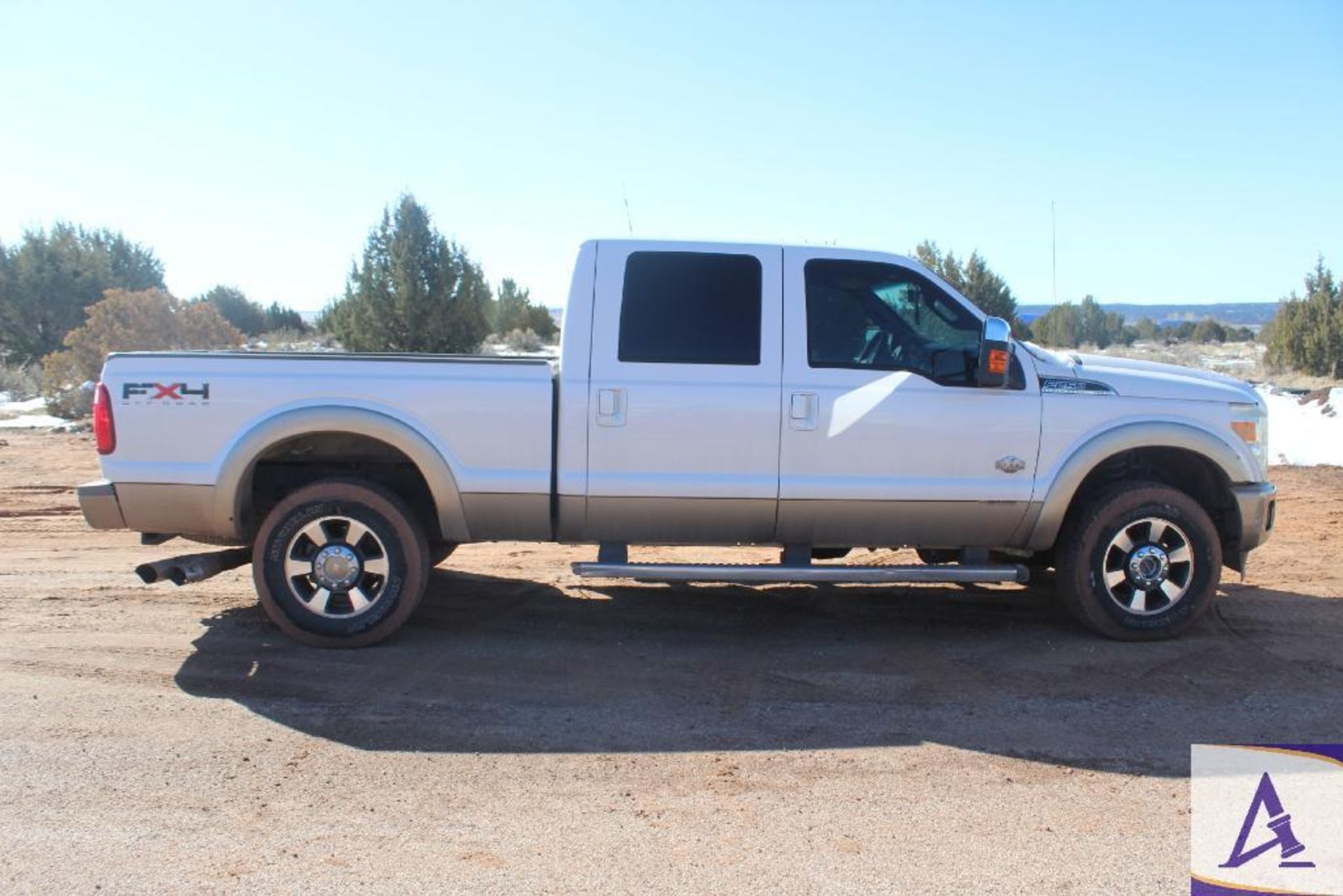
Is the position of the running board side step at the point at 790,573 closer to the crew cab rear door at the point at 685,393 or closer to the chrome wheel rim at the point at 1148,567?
the crew cab rear door at the point at 685,393

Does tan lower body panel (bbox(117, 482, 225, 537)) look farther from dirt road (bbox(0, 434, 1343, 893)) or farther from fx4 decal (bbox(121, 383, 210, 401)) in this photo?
dirt road (bbox(0, 434, 1343, 893))

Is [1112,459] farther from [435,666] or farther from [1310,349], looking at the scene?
[1310,349]

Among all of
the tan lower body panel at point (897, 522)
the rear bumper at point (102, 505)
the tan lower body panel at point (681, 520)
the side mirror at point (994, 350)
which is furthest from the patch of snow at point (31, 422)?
the side mirror at point (994, 350)

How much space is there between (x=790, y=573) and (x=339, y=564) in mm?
2467

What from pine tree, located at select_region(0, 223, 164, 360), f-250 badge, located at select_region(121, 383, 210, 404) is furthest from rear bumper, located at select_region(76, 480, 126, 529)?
pine tree, located at select_region(0, 223, 164, 360)

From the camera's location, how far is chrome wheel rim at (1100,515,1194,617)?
6070 millimetres

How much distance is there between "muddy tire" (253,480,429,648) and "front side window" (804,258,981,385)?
8.17 feet

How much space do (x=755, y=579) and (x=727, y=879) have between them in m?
2.46

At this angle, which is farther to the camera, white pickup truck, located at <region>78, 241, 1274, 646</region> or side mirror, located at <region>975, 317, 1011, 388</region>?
white pickup truck, located at <region>78, 241, 1274, 646</region>

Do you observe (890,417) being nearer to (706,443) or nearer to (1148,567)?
(706,443)

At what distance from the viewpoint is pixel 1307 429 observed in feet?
46.6

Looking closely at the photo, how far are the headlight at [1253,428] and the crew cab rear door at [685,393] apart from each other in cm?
262

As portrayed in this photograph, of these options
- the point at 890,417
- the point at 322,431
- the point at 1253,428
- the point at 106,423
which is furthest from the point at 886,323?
the point at 106,423

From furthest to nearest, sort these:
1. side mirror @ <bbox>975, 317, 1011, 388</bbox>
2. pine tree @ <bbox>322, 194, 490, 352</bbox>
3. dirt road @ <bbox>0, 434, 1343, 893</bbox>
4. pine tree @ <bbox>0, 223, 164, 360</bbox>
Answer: pine tree @ <bbox>0, 223, 164, 360</bbox>, pine tree @ <bbox>322, 194, 490, 352</bbox>, side mirror @ <bbox>975, 317, 1011, 388</bbox>, dirt road @ <bbox>0, 434, 1343, 893</bbox>
